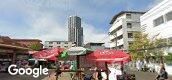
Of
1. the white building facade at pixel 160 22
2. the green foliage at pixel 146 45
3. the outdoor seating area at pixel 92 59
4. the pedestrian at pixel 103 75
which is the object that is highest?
the white building facade at pixel 160 22

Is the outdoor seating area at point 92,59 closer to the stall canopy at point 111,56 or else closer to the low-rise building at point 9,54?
the stall canopy at point 111,56

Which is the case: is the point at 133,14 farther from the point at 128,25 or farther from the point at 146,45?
the point at 146,45

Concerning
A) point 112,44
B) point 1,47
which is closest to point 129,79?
point 1,47

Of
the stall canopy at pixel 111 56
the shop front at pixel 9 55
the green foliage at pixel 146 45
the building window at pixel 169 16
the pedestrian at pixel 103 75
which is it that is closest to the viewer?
the stall canopy at pixel 111 56

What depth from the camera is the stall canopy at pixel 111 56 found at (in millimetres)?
17453

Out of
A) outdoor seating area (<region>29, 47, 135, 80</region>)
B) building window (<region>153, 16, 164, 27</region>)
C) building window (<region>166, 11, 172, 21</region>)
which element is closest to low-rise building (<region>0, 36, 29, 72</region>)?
building window (<region>153, 16, 164, 27</region>)

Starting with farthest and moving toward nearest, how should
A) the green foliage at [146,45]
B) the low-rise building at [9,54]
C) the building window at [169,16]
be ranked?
the low-rise building at [9,54], the green foliage at [146,45], the building window at [169,16]

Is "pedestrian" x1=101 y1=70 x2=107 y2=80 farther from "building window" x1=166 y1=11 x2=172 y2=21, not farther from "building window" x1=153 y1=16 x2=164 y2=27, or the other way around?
"building window" x1=153 y1=16 x2=164 y2=27

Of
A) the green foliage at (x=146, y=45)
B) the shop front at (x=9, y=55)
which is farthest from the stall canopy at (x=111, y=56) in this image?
the shop front at (x=9, y=55)

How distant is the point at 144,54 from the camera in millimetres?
48406

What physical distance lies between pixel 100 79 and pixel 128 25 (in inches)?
2066

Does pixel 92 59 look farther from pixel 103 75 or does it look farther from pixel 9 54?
pixel 9 54

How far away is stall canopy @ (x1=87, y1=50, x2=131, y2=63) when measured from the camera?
57.3 feet

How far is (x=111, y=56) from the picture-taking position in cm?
1766
